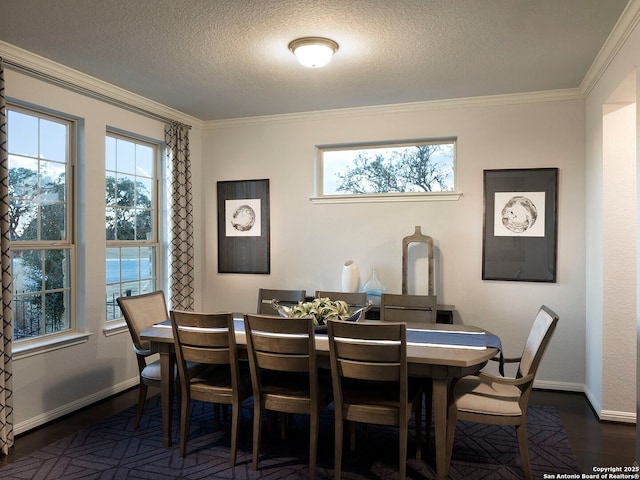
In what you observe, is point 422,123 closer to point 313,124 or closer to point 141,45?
point 313,124

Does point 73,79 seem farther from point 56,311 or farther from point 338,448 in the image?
point 338,448

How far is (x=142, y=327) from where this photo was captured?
3.41 m

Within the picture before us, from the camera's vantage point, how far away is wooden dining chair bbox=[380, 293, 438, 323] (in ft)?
11.6

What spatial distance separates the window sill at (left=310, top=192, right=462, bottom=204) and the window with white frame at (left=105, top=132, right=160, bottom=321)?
1.66 meters

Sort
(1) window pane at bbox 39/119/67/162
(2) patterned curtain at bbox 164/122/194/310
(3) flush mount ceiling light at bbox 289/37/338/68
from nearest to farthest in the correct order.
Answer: (3) flush mount ceiling light at bbox 289/37/338/68, (1) window pane at bbox 39/119/67/162, (2) patterned curtain at bbox 164/122/194/310

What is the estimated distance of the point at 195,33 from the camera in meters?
2.88

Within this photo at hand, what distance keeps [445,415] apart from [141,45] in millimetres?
2994

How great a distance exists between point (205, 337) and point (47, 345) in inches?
58.4

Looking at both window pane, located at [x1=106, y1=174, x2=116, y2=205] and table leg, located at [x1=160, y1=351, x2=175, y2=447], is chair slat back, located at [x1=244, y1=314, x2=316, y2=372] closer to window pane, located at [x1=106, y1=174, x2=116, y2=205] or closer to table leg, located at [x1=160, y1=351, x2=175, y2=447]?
table leg, located at [x1=160, y1=351, x2=175, y2=447]

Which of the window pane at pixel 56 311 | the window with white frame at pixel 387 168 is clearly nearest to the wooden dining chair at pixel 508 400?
the window with white frame at pixel 387 168

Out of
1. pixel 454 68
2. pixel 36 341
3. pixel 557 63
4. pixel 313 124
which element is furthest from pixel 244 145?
pixel 557 63

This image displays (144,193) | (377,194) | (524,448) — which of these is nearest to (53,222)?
(144,193)

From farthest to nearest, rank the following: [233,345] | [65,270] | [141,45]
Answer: [65,270] < [141,45] < [233,345]

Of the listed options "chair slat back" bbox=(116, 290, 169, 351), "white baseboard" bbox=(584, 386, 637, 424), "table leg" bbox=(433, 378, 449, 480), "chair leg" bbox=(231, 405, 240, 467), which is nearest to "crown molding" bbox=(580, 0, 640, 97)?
"table leg" bbox=(433, 378, 449, 480)
